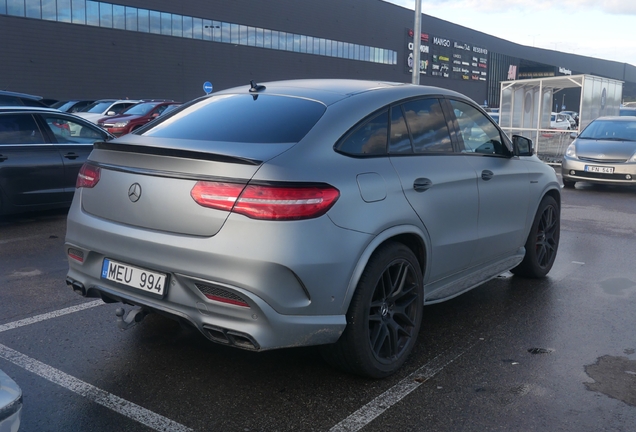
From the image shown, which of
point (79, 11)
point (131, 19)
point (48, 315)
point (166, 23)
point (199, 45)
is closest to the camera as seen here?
point (48, 315)

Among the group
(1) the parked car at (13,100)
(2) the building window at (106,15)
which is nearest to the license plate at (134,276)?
(1) the parked car at (13,100)

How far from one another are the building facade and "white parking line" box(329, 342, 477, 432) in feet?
115

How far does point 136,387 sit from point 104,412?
0.31 metres

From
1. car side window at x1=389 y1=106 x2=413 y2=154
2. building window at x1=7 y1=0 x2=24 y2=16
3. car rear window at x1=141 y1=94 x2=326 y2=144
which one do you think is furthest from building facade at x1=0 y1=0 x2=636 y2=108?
car side window at x1=389 y1=106 x2=413 y2=154

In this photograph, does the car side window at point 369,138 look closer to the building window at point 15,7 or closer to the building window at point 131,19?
the building window at point 15,7

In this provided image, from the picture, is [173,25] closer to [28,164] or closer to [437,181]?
[28,164]

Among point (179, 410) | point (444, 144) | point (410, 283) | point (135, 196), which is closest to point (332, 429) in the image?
point (179, 410)

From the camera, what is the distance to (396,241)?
149 inches

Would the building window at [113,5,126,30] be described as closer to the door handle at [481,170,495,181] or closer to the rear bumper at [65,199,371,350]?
the door handle at [481,170,495,181]

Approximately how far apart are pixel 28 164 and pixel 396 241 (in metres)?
6.07

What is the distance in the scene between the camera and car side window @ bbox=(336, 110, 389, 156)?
3602 millimetres

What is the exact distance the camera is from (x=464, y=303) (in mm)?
5219

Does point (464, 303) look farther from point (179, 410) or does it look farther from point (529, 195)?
point (179, 410)

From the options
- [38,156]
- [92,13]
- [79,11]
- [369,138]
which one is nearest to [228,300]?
[369,138]
